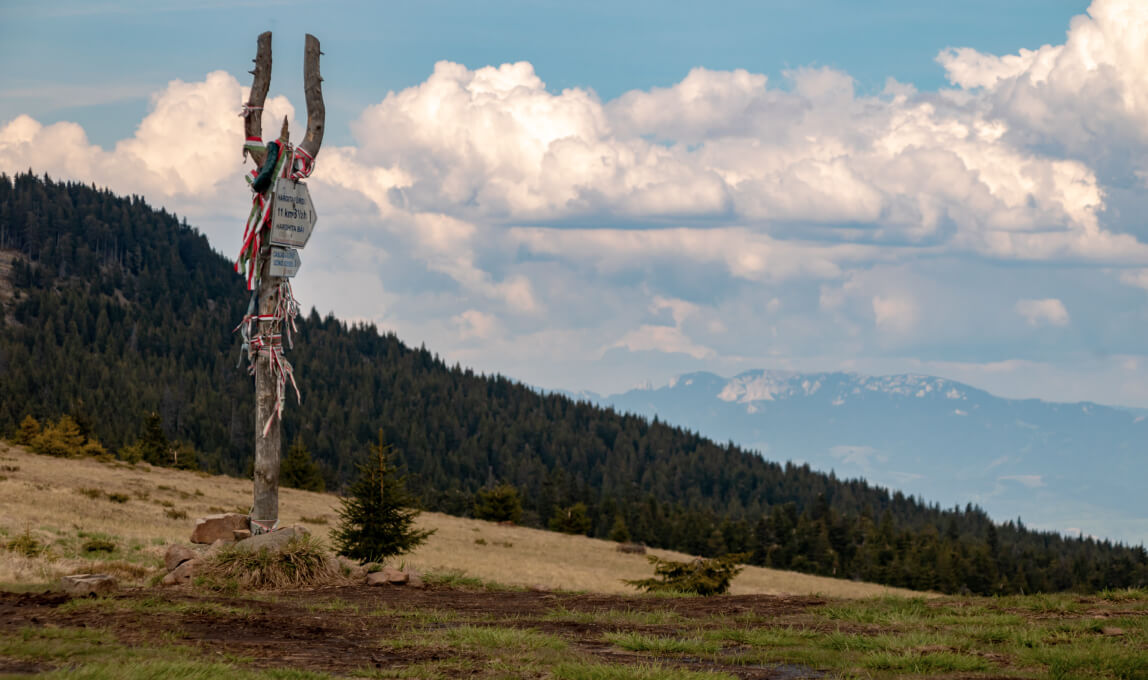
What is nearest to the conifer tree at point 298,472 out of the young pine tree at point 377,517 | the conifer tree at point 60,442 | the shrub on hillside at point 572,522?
the conifer tree at point 60,442

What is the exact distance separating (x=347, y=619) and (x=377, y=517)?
11.8 meters

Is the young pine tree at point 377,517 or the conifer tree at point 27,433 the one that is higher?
the conifer tree at point 27,433

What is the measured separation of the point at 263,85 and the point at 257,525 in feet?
27.2

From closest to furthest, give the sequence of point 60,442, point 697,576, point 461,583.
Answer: point 461,583, point 697,576, point 60,442

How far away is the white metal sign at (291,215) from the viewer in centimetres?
1742

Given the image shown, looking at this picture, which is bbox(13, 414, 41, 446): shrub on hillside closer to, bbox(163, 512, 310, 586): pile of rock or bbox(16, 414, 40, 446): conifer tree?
bbox(16, 414, 40, 446): conifer tree

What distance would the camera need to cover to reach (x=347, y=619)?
11.5 metres

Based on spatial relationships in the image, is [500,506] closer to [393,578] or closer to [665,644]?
[393,578]

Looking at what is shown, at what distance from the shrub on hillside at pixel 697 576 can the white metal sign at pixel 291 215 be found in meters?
9.99

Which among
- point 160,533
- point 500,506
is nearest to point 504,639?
point 160,533

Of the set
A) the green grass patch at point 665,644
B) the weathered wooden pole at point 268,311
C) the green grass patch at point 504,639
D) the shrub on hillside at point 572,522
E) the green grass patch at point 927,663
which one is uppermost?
the weathered wooden pole at point 268,311

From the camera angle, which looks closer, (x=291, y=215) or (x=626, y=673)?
(x=626, y=673)

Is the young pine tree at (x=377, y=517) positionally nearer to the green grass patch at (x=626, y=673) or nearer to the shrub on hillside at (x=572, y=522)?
the green grass patch at (x=626, y=673)

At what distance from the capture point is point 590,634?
10.7m
